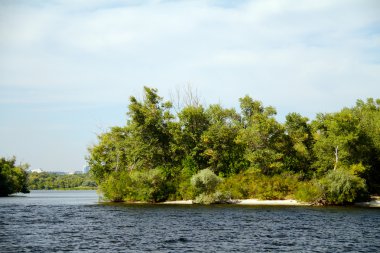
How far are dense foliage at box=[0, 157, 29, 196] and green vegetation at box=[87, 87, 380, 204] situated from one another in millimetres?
58026

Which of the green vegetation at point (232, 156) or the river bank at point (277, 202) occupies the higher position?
the green vegetation at point (232, 156)

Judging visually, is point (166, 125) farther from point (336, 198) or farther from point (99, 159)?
point (336, 198)

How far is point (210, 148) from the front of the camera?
92.7 m

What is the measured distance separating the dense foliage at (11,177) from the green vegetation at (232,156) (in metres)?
58.0

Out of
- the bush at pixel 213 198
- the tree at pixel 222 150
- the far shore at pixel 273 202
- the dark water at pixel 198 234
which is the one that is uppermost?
the tree at pixel 222 150

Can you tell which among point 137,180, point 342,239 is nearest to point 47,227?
point 342,239

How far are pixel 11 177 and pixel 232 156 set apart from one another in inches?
3627

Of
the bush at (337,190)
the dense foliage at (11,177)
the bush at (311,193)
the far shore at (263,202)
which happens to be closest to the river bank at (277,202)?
the far shore at (263,202)

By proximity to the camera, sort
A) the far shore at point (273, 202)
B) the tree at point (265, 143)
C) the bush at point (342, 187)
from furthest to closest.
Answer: the tree at point (265, 143)
the far shore at point (273, 202)
the bush at point (342, 187)

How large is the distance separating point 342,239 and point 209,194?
47750 mm

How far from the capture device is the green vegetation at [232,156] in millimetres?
78812

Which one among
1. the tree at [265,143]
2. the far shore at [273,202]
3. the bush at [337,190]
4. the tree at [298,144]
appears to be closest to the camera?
the bush at [337,190]

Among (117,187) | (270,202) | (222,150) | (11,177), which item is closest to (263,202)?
(270,202)

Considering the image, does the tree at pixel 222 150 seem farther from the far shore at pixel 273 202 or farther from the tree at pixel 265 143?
the far shore at pixel 273 202
